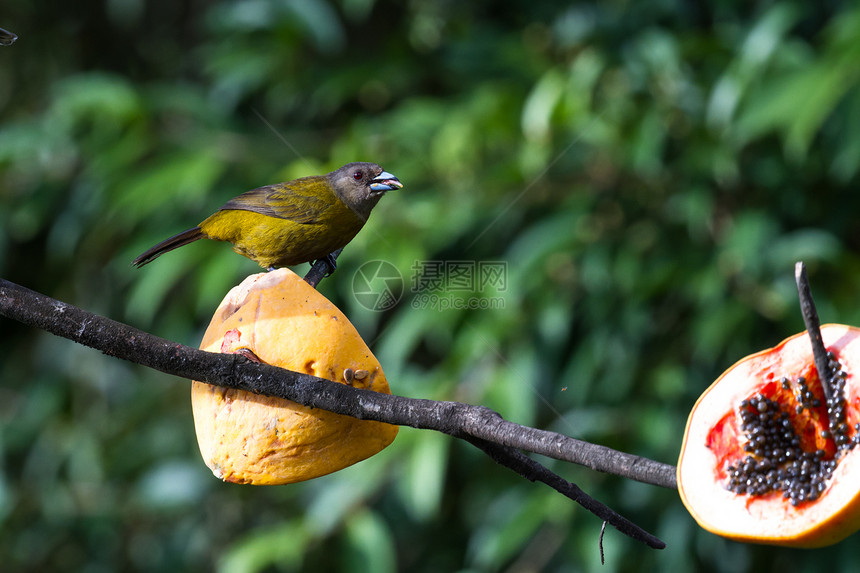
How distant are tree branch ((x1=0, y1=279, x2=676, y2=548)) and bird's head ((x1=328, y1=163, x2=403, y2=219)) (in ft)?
1.30

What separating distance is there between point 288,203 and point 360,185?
110 millimetres

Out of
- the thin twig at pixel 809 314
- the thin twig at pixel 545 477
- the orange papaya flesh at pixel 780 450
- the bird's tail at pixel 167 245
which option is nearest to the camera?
the thin twig at pixel 809 314

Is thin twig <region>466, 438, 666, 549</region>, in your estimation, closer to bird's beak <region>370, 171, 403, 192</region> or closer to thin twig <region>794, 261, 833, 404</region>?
thin twig <region>794, 261, 833, 404</region>

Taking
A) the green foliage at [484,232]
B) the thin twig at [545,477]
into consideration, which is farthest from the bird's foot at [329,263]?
the green foliage at [484,232]

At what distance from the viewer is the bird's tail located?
45.9 inches

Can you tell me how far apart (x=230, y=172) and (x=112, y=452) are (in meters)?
1.36

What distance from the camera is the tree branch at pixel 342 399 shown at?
0.84 meters

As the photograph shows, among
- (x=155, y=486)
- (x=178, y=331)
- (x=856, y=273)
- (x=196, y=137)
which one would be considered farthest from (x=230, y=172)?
(x=856, y=273)

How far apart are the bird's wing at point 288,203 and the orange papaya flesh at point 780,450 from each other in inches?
23.6

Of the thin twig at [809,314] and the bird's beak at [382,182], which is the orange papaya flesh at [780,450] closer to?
the thin twig at [809,314]

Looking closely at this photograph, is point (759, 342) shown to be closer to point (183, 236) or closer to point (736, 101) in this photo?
point (736, 101)

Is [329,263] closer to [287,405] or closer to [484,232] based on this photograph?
[287,405]

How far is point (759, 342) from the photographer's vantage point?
8.74 ft

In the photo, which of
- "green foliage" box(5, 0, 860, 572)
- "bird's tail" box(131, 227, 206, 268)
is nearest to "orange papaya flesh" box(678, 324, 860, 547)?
"bird's tail" box(131, 227, 206, 268)
